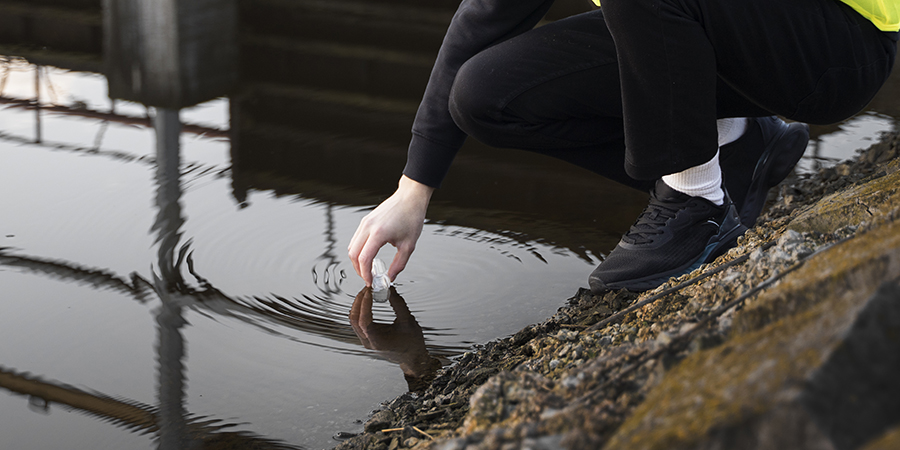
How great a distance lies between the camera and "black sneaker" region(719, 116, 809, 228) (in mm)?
1706

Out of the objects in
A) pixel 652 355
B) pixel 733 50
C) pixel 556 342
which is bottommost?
pixel 556 342

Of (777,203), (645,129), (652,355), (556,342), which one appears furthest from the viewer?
(777,203)

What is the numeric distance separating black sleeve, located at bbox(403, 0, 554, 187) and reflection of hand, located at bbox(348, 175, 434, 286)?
3 cm

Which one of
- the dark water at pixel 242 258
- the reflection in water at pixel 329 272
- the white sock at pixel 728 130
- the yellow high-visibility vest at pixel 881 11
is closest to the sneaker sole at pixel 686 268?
the dark water at pixel 242 258

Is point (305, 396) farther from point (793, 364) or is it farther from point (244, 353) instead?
point (793, 364)

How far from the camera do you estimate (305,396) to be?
1.28 meters

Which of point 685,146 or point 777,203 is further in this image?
point 777,203

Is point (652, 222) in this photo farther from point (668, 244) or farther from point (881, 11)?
point (881, 11)

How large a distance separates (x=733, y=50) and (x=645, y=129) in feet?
0.79

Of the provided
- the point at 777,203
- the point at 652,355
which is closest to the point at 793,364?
the point at 652,355

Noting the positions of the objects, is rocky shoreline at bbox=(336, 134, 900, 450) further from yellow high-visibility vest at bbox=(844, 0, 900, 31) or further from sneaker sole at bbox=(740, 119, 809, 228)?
sneaker sole at bbox=(740, 119, 809, 228)

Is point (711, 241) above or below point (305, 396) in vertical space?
above

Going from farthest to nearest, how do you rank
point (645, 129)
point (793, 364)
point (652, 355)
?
point (645, 129), point (652, 355), point (793, 364)

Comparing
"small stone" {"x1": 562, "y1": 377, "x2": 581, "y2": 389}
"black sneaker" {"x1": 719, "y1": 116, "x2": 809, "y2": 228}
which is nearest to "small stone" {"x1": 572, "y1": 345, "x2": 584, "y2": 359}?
"small stone" {"x1": 562, "y1": 377, "x2": 581, "y2": 389}
